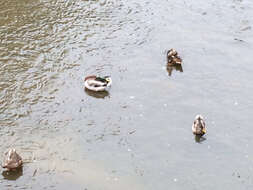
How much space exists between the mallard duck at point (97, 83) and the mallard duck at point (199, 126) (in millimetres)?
3535

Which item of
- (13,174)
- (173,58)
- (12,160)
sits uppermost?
(173,58)

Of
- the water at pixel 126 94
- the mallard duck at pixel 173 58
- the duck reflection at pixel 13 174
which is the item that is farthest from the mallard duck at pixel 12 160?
the mallard duck at pixel 173 58

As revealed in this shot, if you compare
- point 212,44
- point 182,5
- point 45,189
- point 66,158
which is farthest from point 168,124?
point 182,5

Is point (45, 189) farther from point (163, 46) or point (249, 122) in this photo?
point (163, 46)

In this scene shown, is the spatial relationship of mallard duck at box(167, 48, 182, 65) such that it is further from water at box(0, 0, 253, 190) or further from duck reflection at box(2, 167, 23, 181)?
duck reflection at box(2, 167, 23, 181)

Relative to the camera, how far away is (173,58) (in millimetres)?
16453

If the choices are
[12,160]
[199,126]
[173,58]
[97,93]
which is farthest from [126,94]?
[12,160]

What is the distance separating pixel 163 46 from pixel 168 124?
4932 millimetres

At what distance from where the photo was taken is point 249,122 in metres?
13.9

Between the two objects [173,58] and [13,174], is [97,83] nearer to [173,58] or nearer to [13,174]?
[173,58]

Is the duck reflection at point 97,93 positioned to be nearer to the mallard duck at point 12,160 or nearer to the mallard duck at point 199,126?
the mallard duck at point 199,126

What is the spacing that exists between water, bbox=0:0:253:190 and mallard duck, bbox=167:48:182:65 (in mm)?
346

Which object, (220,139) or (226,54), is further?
(226,54)

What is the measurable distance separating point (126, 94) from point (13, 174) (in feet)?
16.2
